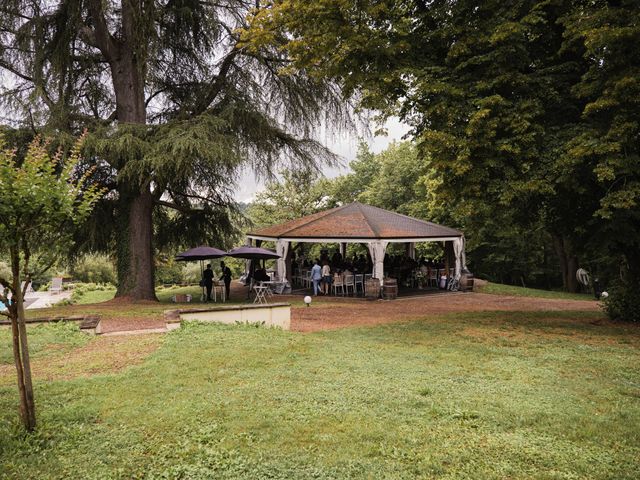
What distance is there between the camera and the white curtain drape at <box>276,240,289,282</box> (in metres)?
20.5

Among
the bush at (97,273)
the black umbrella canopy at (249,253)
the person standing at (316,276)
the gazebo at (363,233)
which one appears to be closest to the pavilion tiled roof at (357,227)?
the gazebo at (363,233)

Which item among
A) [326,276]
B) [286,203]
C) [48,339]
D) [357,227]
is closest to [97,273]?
[286,203]

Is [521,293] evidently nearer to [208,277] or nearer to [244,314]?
[208,277]

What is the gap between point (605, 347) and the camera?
30.5ft

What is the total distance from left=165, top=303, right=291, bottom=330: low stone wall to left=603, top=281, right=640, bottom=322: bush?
859 cm

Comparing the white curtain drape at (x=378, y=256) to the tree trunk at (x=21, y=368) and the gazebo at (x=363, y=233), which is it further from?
the tree trunk at (x=21, y=368)

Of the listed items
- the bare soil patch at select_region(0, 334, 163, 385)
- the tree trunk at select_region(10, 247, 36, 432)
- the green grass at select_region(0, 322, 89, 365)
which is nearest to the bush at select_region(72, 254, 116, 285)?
the green grass at select_region(0, 322, 89, 365)

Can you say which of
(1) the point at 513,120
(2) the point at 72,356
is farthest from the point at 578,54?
(2) the point at 72,356

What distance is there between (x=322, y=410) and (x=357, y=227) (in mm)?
15628

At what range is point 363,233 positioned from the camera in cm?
1997

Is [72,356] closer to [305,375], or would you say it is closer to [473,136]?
[305,375]

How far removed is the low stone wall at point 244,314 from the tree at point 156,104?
5.44 metres

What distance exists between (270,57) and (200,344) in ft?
40.7

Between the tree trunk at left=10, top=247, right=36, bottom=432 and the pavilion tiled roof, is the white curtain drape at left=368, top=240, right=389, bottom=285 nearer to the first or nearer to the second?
the pavilion tiled roof
